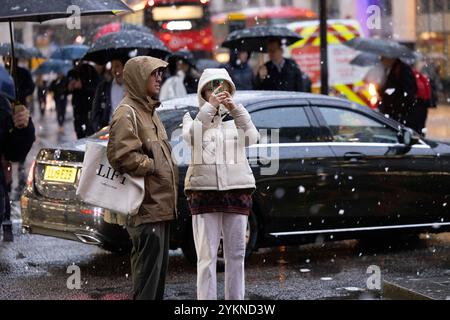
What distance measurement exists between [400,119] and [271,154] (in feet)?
17.2

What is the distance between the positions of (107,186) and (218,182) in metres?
0.77

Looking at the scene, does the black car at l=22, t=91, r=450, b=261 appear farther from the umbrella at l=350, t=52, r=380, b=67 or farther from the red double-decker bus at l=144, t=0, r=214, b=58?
the red double-decker bus at l=144, t=0, r=214, b=58

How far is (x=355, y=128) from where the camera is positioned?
10.4 meters

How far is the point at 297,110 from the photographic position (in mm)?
10039

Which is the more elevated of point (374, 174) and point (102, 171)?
point (102, 171)

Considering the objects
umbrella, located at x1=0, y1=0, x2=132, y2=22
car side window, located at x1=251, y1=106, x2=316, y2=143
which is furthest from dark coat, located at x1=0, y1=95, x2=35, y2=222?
car side window, located at x1=251, y1=106, x2=316, y2=143

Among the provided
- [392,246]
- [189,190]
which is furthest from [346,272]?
[189,190]

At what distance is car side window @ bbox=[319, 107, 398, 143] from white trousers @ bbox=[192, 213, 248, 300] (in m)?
3.11

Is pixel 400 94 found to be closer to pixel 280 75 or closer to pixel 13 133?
pixel 280 75

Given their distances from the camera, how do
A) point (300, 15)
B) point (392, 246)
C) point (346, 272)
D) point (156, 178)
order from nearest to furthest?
point (156, 178) < point (346, 272) < point (392, 246) < point (300, 15)

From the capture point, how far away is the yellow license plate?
30.5ft

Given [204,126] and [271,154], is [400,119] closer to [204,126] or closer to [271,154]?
[271,154]
